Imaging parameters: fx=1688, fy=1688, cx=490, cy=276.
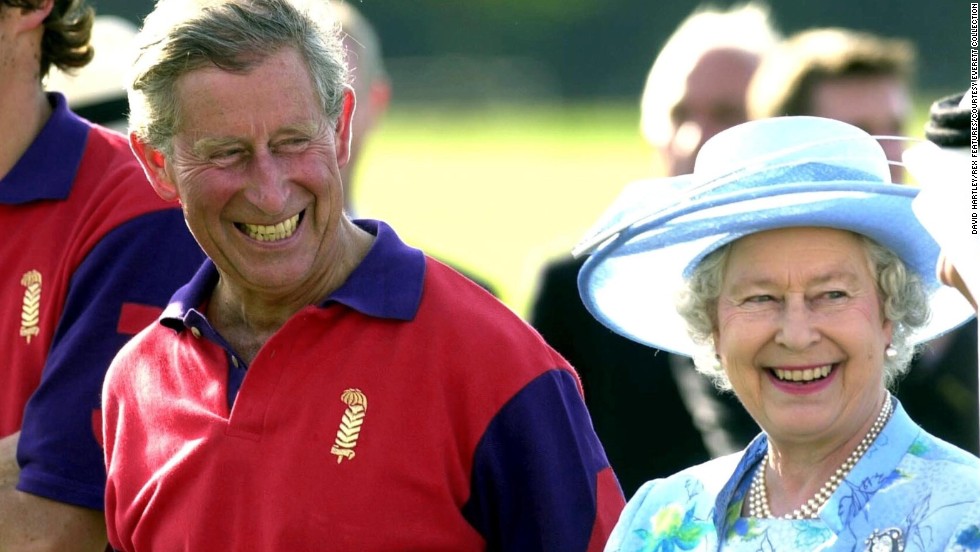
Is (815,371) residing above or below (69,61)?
above

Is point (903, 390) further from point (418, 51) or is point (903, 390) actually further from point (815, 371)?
point (418, 51)

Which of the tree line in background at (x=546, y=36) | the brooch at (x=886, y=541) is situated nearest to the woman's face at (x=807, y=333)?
the brooch at (x=886, y=541)

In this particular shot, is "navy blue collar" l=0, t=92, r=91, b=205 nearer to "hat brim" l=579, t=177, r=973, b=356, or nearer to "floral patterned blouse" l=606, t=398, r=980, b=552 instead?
"hat brim" l=579, t=177, r=973, b=356

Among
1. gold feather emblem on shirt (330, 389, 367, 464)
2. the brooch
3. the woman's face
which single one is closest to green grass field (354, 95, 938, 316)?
gold feather emblem on shirt (330, 389, 367, 464)

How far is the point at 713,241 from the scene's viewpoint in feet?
10.3

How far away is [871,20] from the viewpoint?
2391cm

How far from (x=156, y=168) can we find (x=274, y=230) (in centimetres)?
33

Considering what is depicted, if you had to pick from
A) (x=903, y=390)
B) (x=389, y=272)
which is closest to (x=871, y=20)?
(x=903, y=390)

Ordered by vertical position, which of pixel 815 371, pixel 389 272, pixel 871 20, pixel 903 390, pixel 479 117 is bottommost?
pixel 479 117

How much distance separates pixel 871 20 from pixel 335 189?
71.1ft

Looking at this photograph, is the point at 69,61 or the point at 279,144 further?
the point at 69,61

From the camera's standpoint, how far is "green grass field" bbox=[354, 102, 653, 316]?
82.8 feet

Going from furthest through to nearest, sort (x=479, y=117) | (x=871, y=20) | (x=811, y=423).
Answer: (x=479, y=117)
(x=871, y=20)
(x=811, y=423)

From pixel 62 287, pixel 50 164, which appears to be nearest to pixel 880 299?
pixel 62 287
